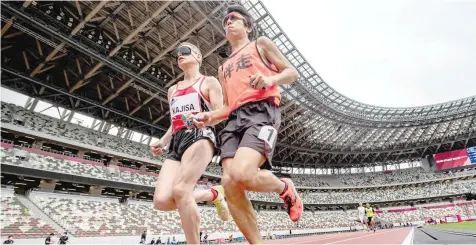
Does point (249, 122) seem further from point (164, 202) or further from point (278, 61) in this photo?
point (164, 202)

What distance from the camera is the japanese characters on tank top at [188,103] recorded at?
338cm

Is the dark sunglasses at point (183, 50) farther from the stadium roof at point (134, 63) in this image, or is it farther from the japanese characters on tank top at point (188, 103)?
the stadium roof at point (134, 63)

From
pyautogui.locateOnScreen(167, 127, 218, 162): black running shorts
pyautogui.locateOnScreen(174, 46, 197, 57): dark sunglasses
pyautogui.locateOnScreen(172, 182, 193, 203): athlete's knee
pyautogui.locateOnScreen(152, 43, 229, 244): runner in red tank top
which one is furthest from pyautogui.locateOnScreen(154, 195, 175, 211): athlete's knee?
pyautogui.locateOnScreen(174, 46, 197, 57): dark sunglasses

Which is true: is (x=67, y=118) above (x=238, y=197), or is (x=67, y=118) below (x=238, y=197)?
above

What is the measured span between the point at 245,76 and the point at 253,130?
62cm

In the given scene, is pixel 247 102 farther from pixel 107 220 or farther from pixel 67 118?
pixel 67 118

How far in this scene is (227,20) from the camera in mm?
3139

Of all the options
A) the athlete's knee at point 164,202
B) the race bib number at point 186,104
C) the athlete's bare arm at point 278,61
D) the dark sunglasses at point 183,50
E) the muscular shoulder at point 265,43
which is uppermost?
the dark sunglasses at point 183,50

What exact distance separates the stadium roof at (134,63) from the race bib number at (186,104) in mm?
14173

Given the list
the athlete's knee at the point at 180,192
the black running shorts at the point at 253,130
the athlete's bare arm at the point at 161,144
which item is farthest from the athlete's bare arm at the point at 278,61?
the athlete's bare arm at the point at 161,144

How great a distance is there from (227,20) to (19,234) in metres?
16.3

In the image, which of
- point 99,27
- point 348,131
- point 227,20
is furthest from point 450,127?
point 227,20

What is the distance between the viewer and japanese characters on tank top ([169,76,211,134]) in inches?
133

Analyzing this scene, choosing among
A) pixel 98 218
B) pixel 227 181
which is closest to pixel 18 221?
pixel 98 218
